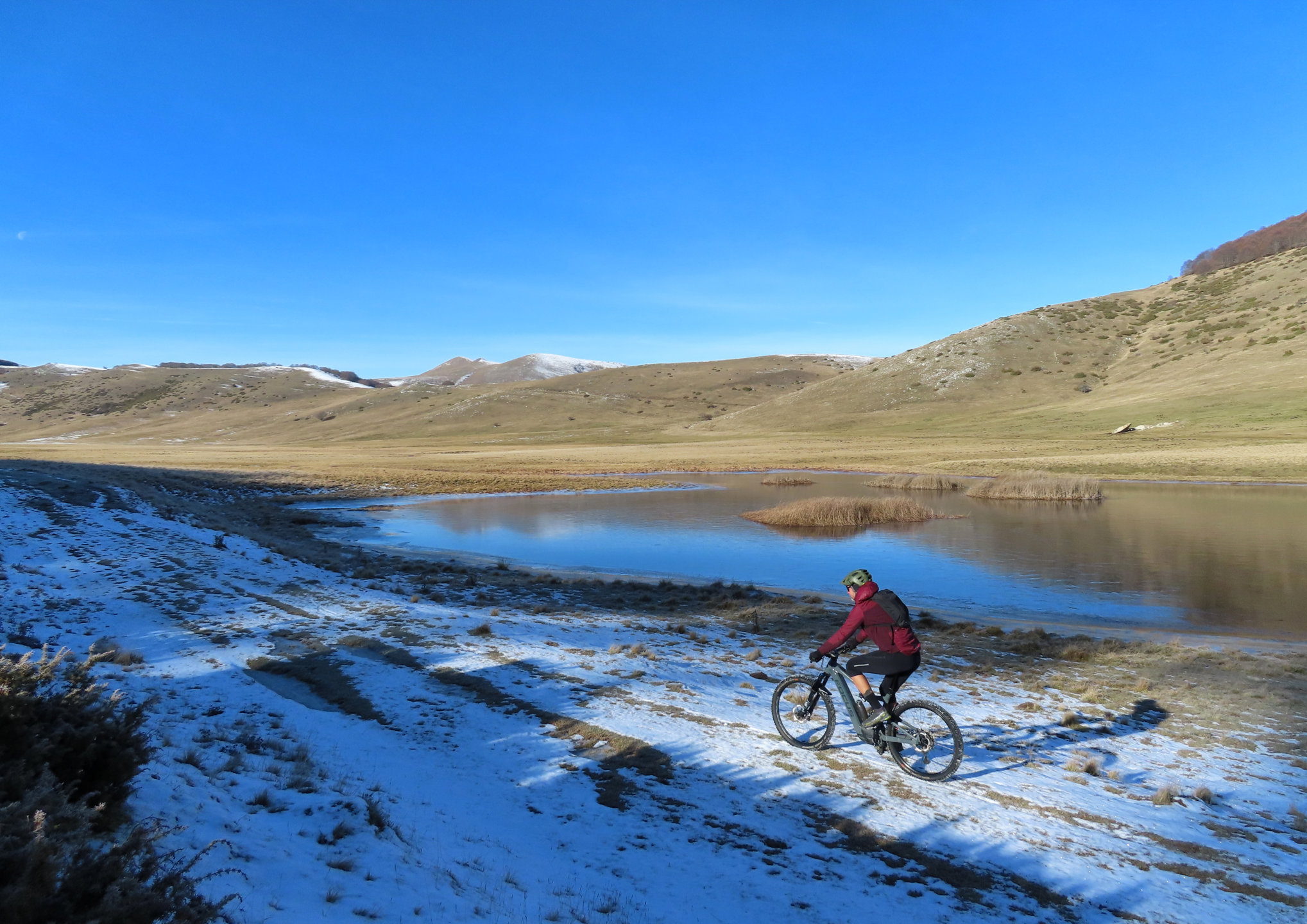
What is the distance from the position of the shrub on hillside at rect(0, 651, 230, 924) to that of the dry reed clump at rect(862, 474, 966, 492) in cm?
4764

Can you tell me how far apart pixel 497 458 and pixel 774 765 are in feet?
274

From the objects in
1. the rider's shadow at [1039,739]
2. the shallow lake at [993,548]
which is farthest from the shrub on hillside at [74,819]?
the shallow lake at [993,548]

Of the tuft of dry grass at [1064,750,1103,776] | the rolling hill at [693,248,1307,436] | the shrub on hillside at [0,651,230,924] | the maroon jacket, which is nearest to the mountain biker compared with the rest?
the maroon jacket

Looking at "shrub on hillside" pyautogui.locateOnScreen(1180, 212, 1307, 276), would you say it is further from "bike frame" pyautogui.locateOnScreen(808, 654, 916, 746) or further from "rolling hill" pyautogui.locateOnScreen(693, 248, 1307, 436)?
"bike frame" pyautogui.locateOnScreen(808, 654, 916, 746)

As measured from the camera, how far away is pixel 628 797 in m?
7.13

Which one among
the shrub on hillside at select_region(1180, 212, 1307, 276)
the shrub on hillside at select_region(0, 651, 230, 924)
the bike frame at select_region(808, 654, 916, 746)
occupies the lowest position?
the bike frame at select_region(808, 654, 916, 746)

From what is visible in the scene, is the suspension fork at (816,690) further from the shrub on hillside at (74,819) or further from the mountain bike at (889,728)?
the shrub on hillside at (74,819)

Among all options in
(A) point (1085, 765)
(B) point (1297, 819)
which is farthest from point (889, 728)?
(B) point (1297, 819)

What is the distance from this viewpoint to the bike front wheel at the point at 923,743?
7.87m

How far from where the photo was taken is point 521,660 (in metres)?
11.8

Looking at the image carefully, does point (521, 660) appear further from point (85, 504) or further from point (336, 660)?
point (85, 504)

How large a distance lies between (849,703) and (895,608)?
139 cm

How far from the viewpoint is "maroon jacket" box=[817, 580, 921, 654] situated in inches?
315

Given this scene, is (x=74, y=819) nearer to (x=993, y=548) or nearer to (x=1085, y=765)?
(x=1085, y=765)
